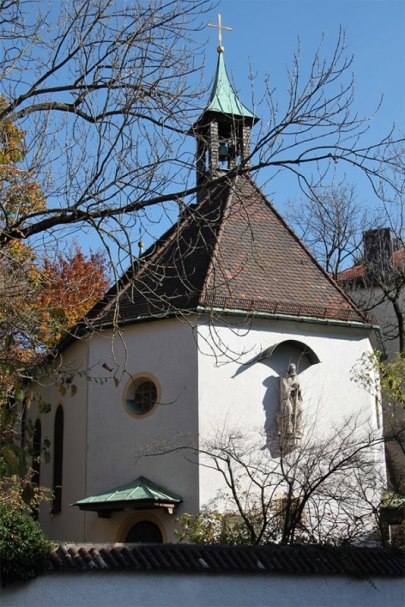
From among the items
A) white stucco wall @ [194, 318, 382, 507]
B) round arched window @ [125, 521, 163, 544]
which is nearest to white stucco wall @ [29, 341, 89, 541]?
round arched window @ [125, 521, 163, 544]

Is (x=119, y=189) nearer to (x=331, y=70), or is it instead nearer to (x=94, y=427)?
(x=331, y=70)

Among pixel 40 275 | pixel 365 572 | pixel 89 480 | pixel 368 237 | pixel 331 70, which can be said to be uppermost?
pixel 368 237

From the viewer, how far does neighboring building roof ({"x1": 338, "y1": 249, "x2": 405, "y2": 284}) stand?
31.4 metres

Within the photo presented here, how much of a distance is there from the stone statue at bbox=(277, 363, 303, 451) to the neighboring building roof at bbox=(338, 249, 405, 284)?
12.3m

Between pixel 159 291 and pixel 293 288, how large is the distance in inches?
118

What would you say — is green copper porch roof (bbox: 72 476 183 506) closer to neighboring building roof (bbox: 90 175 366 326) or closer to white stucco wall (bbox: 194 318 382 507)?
white stucco wall (bbox: 194 318 382 507)

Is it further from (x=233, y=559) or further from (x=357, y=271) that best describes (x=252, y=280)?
(x=357, y=271)

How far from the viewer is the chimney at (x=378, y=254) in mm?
31172

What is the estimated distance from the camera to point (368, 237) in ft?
109

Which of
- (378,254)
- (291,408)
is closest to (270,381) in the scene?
(291,408)

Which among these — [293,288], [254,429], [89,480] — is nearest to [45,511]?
[89,480]

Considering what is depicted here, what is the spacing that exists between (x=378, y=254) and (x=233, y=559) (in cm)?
2106

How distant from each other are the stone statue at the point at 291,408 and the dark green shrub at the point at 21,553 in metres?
8.20

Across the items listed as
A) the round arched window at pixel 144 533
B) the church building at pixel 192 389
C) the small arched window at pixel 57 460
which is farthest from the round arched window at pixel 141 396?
the small arched window at pixel 57 460
